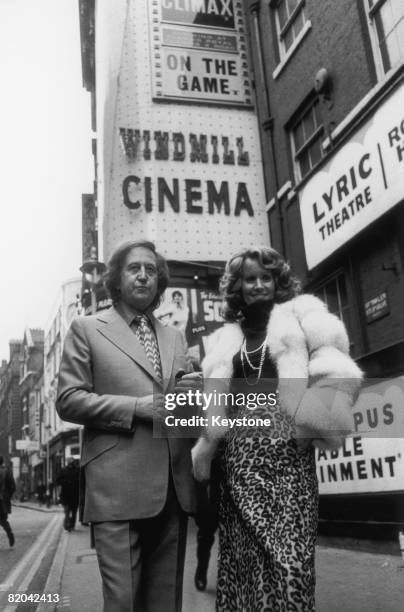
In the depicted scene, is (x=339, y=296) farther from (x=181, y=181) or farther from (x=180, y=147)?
(x=180, y=147)

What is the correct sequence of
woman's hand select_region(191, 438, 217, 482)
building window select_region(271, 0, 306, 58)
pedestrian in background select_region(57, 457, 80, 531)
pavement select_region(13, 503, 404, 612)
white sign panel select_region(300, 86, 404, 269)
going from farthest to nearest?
1. pedestrian in background select_region(57, 457, 80, 531)
2. building window select_region(271, 0, 306, 58)
3. white sign panel select_region(300, 86, 404, 269)
4. pavement select_region(13, 503, 404, 612)
5. woman's hand select_region(191, 438, 217, 482)

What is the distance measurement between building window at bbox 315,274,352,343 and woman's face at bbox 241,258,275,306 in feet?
17.8

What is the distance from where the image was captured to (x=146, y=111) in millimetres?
9250

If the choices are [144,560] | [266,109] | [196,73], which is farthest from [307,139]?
[144,560]

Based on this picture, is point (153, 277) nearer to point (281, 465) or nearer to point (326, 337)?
point (326, 337)

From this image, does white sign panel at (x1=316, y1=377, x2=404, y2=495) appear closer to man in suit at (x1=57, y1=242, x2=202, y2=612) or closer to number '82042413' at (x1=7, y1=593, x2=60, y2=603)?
number '82042413' at (x1=7, y1=593, x2=60, y2=603)

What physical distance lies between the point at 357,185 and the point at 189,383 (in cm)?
517

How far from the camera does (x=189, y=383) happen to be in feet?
8.27

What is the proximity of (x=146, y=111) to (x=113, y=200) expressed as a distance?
1526 mm

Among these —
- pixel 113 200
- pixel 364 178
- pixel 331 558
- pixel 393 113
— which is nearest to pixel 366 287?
pixel 364 178

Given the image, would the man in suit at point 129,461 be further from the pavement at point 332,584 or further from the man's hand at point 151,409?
the pavement at point 332,584

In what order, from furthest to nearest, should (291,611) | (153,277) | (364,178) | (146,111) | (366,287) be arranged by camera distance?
(146,111) → (366,287) → (364,178) → (153,277) → (291,611)

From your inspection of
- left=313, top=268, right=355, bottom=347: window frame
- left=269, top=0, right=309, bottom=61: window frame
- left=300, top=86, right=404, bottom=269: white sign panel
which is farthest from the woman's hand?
left=269, top=0, right=309, bottom=61: window frame

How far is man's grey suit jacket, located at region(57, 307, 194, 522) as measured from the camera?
243cm
